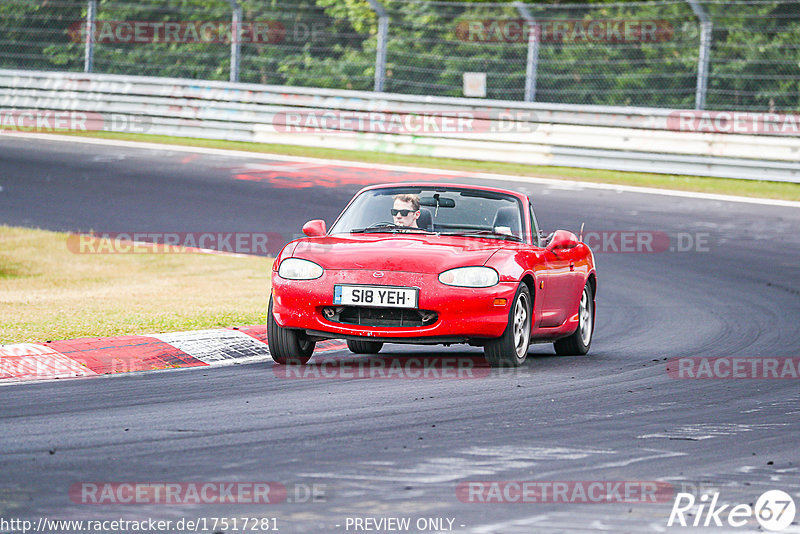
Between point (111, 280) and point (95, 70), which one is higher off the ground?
point (95, 70)

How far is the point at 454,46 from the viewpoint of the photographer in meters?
22.9

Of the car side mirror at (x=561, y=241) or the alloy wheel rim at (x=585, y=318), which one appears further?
the alloy wheel rim at (x=585, y=318)

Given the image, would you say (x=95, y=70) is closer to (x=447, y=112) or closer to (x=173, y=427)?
(x=447, y=112)

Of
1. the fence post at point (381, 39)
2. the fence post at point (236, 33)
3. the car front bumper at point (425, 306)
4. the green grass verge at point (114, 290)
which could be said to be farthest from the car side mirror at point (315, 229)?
the fence post at point (236, 33)

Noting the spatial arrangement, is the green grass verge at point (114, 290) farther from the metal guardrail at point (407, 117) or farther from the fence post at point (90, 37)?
the fence post at point (90, 37)

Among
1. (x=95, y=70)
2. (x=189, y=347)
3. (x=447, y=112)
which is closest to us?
(x=189, y=347)

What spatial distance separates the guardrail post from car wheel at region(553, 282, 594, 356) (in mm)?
12485

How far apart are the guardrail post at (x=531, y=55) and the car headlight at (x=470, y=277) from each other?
14501 mm

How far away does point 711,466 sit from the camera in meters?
5.35

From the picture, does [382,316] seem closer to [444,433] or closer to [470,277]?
[470,277]

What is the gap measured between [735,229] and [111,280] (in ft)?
27.9

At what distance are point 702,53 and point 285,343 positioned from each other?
14332 mm

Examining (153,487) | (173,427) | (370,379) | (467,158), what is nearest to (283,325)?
(370,379)

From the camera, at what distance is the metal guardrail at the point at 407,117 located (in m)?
21.2
